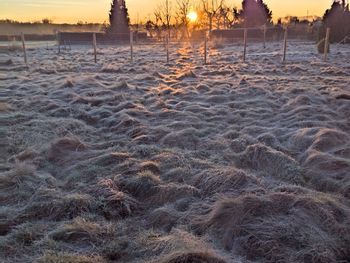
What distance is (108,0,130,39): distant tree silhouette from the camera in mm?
41906

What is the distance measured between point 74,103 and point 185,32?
38726 millimetres

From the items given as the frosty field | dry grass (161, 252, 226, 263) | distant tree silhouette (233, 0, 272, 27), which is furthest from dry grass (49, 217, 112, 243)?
distant tree silhouette (233, 0, 272, 27)

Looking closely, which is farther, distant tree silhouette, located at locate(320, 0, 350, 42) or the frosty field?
distant tree silhouette, located at locate(320, 0, 350, 42)

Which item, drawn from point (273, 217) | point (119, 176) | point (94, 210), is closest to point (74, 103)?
point (119, 176)

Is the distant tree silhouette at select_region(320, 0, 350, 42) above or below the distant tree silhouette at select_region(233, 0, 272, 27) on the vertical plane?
below

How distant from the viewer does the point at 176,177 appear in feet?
16.4

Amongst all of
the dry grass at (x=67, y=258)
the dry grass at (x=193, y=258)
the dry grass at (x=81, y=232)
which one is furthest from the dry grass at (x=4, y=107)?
the dry grass at (x=193, y=258)

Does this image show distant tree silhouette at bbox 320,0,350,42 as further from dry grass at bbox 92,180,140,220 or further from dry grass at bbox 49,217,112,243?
dry grass at bbox 49,217,112,243

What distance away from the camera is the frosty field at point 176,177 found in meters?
3.51

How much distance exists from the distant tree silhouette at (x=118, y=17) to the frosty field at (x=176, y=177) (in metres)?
33.3

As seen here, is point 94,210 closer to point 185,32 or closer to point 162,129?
point 162,129

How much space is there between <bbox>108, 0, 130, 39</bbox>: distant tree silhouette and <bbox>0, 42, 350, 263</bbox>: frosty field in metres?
33.3

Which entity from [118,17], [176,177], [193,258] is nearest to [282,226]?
[193,258]

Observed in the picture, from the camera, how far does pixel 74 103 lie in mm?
9352
